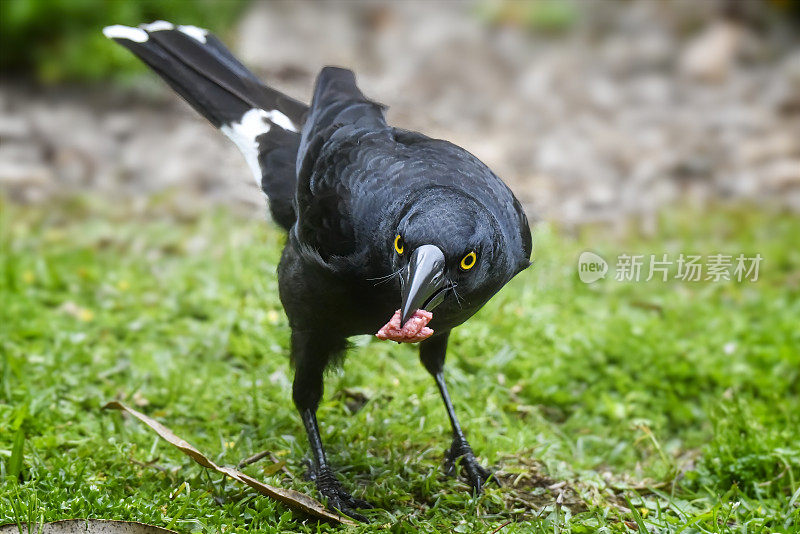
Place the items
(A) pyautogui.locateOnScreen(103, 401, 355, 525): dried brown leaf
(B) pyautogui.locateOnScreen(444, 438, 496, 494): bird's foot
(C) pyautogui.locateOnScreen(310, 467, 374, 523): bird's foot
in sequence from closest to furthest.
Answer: (A) pyautogui.locateOnScreen(103, 401, 355, 525): dried brown leaf → (C) pyautogui.locateOnScreen(310, 467, 374, 523): bird's foot → (B) pyautogui.locateOnScreen(444, 438, 496, 494): bird's foot

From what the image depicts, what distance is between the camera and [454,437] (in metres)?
3.92

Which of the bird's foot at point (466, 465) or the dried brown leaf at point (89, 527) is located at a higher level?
the bird's foot at point (466, 465)

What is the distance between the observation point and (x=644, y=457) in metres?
4.36

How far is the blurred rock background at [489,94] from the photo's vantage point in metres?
7.47

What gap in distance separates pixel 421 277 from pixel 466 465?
135cm

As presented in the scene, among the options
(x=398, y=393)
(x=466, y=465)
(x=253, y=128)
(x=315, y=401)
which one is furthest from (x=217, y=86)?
(x=466, y=465)

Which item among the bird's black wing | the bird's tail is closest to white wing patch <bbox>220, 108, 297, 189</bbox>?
the bird's tail

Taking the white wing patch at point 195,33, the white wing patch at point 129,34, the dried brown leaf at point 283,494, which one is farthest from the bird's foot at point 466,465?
the white wing patch at point 129,34

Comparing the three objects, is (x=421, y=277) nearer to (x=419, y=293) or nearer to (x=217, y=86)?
(x=419, y=293)

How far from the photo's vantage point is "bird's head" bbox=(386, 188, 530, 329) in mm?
2801

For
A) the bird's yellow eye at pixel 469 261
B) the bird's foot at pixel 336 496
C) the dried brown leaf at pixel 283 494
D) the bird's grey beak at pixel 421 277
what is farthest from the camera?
the bird's foot at pixel 336 496

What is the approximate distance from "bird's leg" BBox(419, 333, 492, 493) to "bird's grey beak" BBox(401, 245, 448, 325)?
99 centimetres

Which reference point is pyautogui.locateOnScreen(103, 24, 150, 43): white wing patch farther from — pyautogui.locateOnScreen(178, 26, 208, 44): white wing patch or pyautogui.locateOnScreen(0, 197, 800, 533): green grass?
pyautogui.locateOnScreen(0, 197, 800, 533): green grass

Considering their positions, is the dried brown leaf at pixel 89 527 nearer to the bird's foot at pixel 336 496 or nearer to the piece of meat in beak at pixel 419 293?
the bird's foot at pixel 336 496
